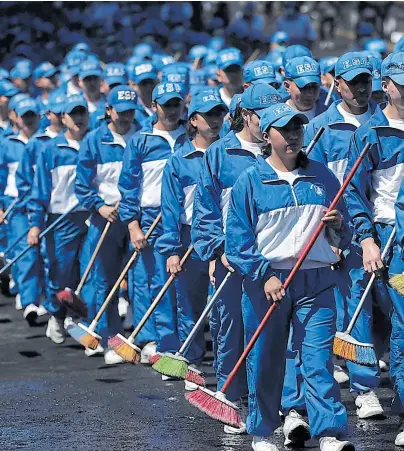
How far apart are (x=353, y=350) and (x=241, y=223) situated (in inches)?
48.6

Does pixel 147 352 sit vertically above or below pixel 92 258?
below

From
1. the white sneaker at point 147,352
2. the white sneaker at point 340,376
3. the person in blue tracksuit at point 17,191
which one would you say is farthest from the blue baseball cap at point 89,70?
the white sneaker at point 340,376

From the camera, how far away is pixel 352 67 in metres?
10.8

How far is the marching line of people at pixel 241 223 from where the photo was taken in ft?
29.5

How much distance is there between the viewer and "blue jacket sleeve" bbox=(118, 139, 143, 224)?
12.5 metres

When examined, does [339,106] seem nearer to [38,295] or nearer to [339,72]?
[339,72]

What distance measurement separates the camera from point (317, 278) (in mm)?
9094

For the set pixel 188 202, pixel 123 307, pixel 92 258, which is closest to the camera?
pixel 188 202

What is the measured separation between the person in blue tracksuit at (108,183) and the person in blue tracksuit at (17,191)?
2085mm

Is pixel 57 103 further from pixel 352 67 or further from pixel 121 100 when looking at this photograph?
pixel 352 67

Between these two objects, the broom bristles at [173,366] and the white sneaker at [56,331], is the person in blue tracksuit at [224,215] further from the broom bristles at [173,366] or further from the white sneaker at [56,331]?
the white sneaker at [56,331]

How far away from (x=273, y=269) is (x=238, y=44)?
64.1 ft

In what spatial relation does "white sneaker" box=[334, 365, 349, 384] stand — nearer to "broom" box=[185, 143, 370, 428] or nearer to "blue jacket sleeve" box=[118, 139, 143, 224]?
"blue jacket sleeve" box=[118, 139, 143, 224]

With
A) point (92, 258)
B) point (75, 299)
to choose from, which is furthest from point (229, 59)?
point (75, 299)
